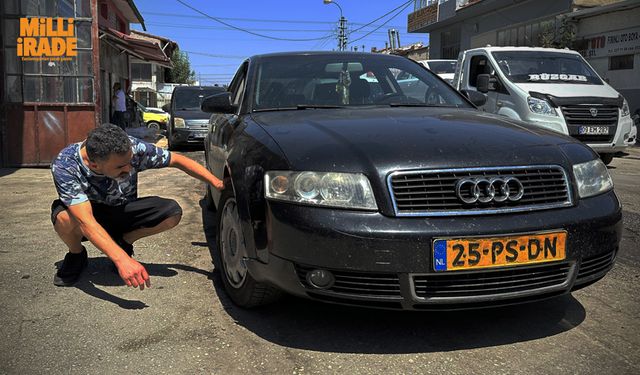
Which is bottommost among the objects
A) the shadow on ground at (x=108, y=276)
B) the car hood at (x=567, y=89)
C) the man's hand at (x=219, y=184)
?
the shadow on ground at (x=108, y=276)

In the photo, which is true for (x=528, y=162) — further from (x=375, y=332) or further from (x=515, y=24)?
(x=515, y=24)

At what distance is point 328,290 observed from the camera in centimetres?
240

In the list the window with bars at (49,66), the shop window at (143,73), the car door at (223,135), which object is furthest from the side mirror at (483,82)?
the shop window at (143,73)

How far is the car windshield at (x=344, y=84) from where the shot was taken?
12.1ft

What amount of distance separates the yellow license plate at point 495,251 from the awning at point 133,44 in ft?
45.6

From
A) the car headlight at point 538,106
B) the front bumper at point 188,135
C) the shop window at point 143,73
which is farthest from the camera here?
the shop window at point 143,73

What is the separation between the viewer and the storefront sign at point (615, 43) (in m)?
14.9

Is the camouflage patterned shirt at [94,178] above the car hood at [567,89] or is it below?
below

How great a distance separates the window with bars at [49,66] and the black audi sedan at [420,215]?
7475mm

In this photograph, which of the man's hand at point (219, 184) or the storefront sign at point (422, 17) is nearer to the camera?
the man's hand at point (219, 184)

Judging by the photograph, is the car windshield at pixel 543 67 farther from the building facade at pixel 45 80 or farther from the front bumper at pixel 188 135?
the building facade at pixel 45 80

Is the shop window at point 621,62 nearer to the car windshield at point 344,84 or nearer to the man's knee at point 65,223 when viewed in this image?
the car windshield at point 344,84

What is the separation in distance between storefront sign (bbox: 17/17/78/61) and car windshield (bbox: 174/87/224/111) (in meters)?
4.19

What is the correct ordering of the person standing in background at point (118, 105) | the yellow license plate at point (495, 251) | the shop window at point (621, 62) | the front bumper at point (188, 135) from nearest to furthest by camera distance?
Result: the yellow license plate at point (495, 251) → the front bumper at point (188, 135) → the shop window at point (621, 62) → the person standing in background at point (118, 105)
